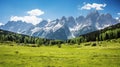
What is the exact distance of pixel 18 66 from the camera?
44.9m

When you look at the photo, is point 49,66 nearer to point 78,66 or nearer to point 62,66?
point 62,66

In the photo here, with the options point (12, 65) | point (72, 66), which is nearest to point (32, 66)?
point (12, 65)

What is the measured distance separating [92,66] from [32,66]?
1357 cm

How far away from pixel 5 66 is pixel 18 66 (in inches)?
109

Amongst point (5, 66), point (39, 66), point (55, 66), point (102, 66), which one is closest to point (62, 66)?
point (55, 66)

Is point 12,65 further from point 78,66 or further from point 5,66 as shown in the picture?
point 78,66

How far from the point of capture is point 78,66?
152 feet

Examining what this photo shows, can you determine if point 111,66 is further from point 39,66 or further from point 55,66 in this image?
point 39,66

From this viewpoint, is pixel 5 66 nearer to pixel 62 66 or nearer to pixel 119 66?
pixel 62 66

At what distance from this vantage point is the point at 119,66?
1811 inches

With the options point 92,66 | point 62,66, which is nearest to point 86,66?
point 92,66

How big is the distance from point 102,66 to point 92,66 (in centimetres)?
232

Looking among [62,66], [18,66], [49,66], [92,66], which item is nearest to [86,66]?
[92,66]

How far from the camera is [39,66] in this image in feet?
150
